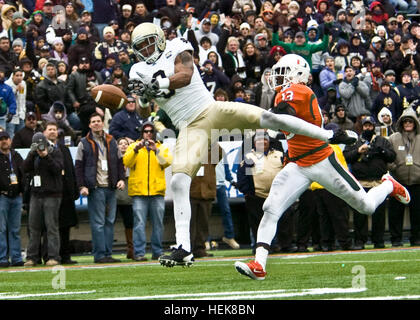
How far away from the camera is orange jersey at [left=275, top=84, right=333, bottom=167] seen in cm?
809

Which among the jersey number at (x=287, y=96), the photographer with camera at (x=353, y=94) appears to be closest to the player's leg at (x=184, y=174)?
the jersey number at (x=287, y=96)

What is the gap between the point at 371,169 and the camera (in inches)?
527

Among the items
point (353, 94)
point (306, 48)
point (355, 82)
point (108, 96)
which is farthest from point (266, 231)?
point (306, 48)

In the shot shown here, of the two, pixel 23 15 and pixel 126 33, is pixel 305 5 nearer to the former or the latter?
pixel 126 33

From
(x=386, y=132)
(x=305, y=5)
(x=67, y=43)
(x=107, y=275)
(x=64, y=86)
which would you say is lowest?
(x=107, y=275)

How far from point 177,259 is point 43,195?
5.07 meters

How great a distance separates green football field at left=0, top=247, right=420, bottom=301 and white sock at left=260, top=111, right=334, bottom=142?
1305 mm

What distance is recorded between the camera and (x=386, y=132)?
49.4 ft

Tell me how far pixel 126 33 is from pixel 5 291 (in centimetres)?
1060

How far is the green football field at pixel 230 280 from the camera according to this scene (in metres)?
6.45

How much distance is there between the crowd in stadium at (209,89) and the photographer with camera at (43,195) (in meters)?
0.02

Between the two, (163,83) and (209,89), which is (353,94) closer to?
(209,89)

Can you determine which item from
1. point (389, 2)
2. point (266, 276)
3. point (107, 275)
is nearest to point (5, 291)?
point (107, 275)
